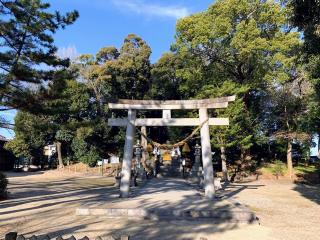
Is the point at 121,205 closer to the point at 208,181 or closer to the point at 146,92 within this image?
the point at 208,181

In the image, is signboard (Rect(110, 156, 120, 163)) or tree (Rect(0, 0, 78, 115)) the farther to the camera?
signboard (Rect(110, 156, 120, 163))

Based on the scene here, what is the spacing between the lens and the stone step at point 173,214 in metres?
9.38

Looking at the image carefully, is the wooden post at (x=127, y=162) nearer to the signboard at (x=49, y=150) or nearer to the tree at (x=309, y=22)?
the tree at (x=309, y=22)

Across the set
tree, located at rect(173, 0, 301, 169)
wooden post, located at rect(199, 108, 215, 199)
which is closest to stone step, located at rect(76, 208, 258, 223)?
wooden post, located at rect(199, 108, 215, 199)

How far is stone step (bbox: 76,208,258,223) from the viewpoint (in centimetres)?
938

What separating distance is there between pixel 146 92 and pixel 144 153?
5.92 meters

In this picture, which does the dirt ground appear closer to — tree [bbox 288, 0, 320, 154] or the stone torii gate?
the stone torii gate

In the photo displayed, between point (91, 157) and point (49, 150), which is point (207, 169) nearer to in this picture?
point (91, 157)

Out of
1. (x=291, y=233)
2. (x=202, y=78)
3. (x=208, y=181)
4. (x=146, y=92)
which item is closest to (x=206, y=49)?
(x=202, y=78)

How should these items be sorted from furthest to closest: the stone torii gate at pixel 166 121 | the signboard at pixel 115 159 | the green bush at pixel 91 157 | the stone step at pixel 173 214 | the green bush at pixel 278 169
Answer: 1. the green bush at pixel 91 157
2. the signboard at pixel 115 159
3. the green bush at pixel 278 169
4. the stone torii gate at pixel 166 121
5. the stone step at pixel 173 214

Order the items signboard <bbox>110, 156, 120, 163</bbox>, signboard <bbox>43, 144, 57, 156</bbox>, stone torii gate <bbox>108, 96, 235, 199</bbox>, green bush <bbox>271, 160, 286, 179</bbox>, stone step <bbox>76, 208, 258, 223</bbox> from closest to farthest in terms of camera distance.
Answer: stone step <bbox>76, 208, 258, 223</bbox> < stone torii gate <bbox>108, 96, 235, 199</bbox> < green bush <bbox>271, 160, 286, 179</bbox> < signboard <bbox>110, 156, 120, 163</bbox> < signboard <bbox>43, 144, 57, 156</bbox>

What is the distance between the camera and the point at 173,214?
959 cm

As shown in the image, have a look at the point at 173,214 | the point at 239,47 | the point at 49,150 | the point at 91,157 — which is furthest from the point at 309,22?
the point at 49,150

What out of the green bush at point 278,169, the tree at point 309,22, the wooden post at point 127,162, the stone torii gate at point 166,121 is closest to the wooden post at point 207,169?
the stone torii gate at point 166,121
